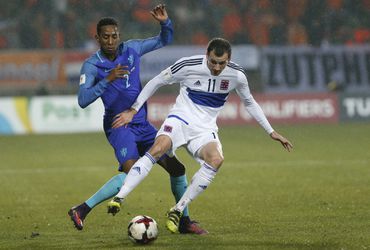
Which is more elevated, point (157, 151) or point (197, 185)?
point (157, 151)

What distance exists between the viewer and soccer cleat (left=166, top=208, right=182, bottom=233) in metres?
7.39

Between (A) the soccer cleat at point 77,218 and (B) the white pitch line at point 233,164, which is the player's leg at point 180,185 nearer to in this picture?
(A) the soccer cleat at point 77,218

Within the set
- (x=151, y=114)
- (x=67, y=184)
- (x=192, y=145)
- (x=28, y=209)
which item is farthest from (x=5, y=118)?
(x=192, y=145)

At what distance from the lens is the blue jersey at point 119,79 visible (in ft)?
25.8

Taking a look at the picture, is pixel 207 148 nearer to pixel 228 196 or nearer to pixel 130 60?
pixel 130 60

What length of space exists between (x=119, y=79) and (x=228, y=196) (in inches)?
138

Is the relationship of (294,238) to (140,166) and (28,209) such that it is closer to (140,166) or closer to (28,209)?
(140,166)

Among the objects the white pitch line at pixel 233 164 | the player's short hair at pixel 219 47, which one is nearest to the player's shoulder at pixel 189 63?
the player's short hair at pixel 219 47

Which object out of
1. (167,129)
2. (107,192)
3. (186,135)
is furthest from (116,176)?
(186,135)

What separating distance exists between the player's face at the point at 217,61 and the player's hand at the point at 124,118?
0.82 metres

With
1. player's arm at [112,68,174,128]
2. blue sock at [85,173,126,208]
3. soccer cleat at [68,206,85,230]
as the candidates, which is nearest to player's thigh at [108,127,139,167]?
player's arm at [112,68,174,128]

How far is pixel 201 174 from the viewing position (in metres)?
7.63

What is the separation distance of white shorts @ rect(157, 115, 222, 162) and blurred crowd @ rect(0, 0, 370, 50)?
650 inches

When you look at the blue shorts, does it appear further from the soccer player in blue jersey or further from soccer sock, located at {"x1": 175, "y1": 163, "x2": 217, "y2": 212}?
soccer sock, located at {"x1": 175, "y1": 163, "x2": 217, "y2": 212}
